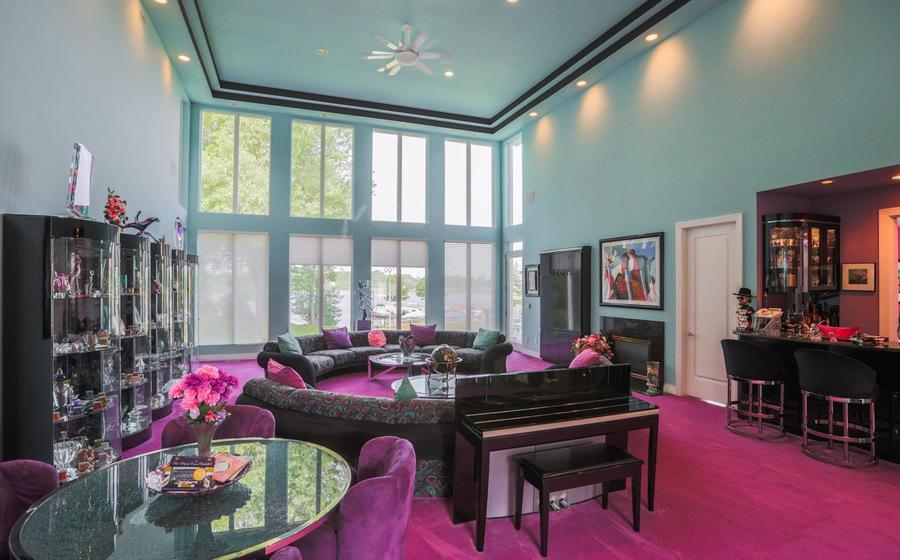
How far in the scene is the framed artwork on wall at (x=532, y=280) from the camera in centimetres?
891

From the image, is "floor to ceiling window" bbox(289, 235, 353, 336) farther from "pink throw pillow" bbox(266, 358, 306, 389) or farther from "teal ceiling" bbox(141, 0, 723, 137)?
"pink throw pillow" bbox(266, 358, 306, 389)

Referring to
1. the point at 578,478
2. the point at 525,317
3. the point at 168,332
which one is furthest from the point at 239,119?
the point at 578,478

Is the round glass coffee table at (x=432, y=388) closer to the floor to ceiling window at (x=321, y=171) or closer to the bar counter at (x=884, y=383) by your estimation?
the bar counter at (x=884, y=383)

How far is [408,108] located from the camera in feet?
29.2

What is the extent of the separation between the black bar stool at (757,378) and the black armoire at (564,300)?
2970mm

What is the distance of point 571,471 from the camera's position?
2.49 m

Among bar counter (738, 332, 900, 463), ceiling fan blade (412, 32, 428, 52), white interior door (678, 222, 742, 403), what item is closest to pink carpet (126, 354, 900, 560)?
bar counter (738, 332, 900, 463)

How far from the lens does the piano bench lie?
2.42m

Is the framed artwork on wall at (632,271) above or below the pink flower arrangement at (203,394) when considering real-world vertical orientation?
above

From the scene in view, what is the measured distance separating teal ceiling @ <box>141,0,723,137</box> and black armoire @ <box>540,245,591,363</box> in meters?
2.87

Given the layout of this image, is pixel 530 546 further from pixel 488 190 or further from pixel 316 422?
pixel 488 190

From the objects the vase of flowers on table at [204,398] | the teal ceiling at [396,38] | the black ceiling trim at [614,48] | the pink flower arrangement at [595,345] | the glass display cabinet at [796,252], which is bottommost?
the pink flower arrangement at [595,345]

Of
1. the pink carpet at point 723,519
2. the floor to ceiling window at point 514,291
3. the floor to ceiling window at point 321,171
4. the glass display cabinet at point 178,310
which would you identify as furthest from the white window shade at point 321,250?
the pink carpet at point 723,519

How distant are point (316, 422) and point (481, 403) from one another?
1.22 meters
